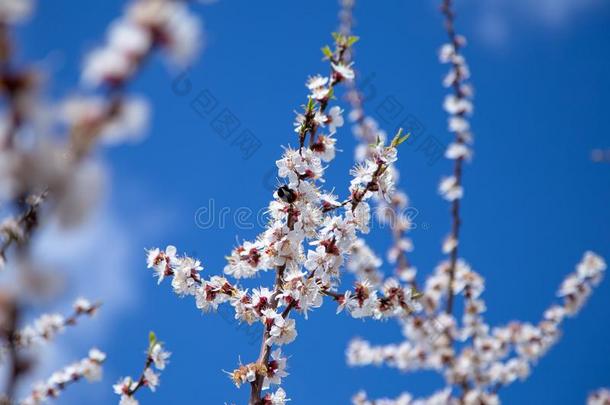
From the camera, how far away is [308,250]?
3650mm

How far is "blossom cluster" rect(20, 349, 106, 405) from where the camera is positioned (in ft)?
17.2

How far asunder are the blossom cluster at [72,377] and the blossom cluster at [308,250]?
221cm

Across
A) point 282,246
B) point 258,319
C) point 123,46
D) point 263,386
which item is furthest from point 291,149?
point 123,46

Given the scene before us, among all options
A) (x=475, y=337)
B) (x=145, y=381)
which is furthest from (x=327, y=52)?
(x=475, y=337)

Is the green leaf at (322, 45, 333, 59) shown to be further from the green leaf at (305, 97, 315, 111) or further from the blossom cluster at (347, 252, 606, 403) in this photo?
the blossom cluster at (347, 252, 606, 403)

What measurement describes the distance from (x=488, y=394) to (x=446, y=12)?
222 inches

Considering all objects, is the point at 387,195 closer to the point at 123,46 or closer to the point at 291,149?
the point at 291,149

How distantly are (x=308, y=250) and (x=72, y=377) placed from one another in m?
3.30

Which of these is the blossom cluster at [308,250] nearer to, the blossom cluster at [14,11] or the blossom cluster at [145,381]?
the blossom cluster at [145,381]

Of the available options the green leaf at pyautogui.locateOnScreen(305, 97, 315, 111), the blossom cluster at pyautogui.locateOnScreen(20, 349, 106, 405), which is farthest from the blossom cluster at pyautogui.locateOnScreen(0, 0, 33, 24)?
the blossom cluster at pyautogui.locateOnScreen(20, 349, 106, 405)

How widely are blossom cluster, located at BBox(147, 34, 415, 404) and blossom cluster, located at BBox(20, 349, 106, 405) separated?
221 centimetres

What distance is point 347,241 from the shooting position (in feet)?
11.9

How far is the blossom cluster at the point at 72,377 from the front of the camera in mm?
5242

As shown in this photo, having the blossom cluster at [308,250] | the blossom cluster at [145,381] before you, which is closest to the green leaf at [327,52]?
the blossom cluster at [308,250]
